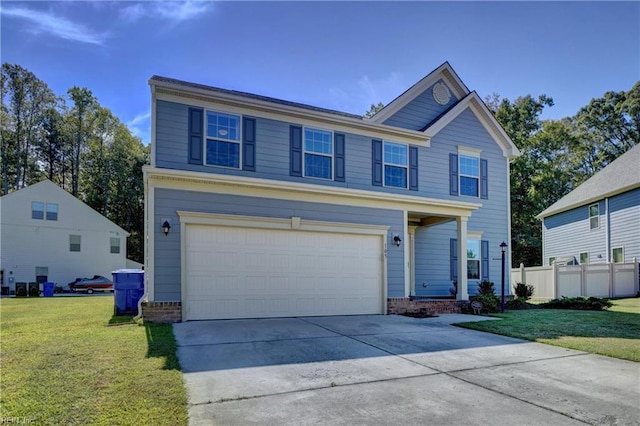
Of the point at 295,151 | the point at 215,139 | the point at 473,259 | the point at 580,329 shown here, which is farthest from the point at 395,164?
the point at 580,329

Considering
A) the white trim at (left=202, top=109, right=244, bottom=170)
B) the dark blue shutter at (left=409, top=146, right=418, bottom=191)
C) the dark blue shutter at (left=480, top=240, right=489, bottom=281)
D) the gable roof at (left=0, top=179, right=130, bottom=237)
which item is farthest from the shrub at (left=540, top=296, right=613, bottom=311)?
the gable roof at (left=0, top=179, right=130, bottom=237)

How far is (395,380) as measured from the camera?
4914 mm

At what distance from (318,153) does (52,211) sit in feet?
76.5

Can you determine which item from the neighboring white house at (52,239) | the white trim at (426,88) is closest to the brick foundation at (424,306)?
the white trim at (426,88)

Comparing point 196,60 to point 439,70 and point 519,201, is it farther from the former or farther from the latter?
point 519,201

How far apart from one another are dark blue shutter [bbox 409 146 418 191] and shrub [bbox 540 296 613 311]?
610 centimetres

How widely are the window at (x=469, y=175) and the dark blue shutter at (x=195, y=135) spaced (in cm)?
885

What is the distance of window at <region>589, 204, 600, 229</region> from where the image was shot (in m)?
20.3

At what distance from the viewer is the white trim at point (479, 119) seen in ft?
44.4

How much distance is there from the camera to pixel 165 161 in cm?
970

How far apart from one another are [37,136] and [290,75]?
32.7 m

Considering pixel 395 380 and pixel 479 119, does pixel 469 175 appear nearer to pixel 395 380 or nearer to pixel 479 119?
pixel 479 119

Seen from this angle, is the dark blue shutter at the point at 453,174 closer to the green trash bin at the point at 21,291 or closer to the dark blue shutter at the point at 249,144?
the dark blue shutter at the point at 249,144

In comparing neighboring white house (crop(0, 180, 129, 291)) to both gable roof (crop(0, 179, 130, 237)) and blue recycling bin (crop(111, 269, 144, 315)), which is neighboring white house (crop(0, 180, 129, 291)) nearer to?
gable roof (crop(0, 179, 130, 237))
